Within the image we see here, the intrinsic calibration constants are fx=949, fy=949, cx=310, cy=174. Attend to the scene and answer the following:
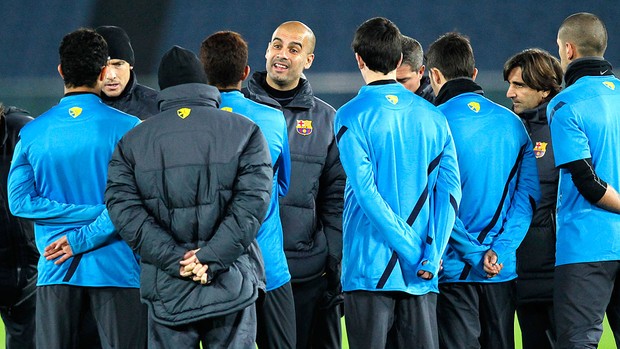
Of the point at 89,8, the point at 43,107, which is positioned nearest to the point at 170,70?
the point at 43,107

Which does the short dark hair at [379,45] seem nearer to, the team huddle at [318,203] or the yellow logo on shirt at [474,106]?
the team huddle at [318,203]

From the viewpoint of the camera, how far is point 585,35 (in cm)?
442

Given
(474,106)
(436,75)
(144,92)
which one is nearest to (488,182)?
(474,106)

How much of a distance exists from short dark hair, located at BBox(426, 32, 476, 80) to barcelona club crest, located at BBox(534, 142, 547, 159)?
0.64 m

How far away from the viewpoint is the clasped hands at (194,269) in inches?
142

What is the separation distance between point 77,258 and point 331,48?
1132 cm

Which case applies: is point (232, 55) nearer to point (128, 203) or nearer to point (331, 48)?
point (128, 203)

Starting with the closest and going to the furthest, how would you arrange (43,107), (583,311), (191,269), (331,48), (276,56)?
(191,269)
(583,311)
(276,56)
(43,107)
(331,48)

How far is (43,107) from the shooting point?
1213 centimetres

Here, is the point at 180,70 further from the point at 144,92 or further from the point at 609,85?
the point at 609,85

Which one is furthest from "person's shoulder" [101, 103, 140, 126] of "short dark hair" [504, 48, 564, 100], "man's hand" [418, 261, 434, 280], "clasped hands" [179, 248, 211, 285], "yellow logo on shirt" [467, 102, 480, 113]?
"short dark hair" [504, 48, 564, 100]

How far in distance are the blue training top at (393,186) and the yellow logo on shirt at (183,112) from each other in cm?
65

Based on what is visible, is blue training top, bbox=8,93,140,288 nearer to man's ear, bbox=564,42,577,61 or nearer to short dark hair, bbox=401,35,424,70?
short dark hair, bbox=401,35,424,70

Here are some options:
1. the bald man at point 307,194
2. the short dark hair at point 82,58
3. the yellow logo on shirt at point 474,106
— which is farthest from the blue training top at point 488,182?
the short dark hair at point 82,58
